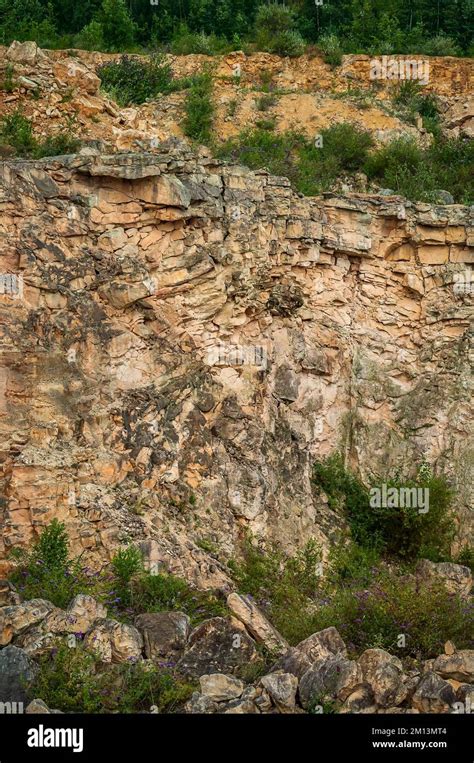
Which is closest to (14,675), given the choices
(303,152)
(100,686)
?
(100,686)

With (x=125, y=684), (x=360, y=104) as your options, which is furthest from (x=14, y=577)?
(x=360, y=104)

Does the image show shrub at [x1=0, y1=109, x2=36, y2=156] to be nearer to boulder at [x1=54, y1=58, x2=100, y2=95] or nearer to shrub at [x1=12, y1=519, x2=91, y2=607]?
boulder at [x1=54, y1=58, x2=100, y2=95]

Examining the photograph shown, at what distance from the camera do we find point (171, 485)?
63.1 ft

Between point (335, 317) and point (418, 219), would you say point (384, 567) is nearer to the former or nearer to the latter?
point (335, 317)

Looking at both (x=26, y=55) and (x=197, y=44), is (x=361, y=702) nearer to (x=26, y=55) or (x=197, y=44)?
(x=26, y=55)

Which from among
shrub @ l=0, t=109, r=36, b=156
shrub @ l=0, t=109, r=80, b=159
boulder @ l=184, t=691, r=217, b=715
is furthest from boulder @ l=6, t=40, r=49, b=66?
boulder @ l=184, t=691, r=217, b=715

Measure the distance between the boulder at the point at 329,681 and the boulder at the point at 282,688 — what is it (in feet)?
0.48

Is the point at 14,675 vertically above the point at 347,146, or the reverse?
the point at 347,146

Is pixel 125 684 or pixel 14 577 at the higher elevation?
pixel 14 577

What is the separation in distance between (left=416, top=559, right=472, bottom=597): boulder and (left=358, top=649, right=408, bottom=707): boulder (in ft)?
10.7

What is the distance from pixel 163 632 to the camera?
1681cm

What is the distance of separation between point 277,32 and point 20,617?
1818cm

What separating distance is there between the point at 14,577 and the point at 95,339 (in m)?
3.68

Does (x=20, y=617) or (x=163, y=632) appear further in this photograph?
(x=163, y=632)
